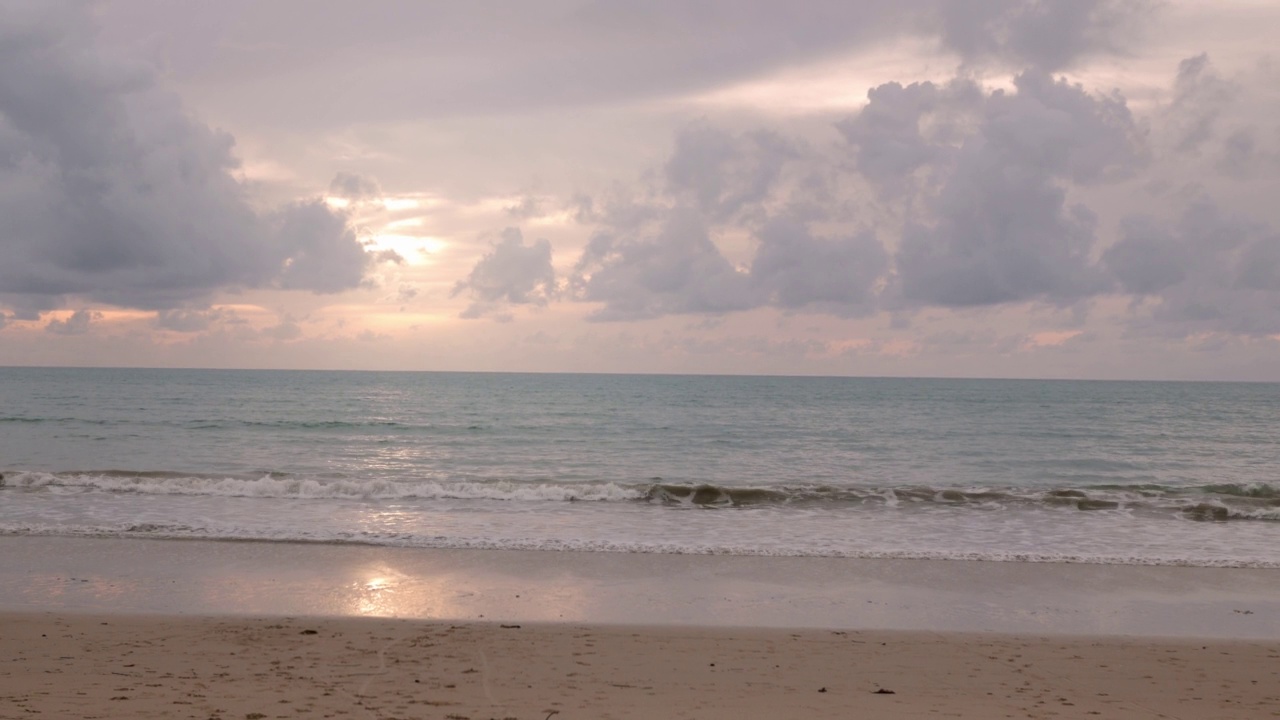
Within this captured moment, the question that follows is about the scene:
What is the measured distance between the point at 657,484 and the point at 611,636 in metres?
13.8

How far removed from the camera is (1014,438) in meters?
44.5

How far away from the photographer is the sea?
54.0ft

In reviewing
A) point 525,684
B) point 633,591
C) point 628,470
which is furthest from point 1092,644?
point 628,470

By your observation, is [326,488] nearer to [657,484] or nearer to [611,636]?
[657,484]

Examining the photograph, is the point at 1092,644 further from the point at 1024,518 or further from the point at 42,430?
the point at 42,430

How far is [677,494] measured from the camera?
75.2 feet

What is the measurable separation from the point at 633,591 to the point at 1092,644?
5.94 metres

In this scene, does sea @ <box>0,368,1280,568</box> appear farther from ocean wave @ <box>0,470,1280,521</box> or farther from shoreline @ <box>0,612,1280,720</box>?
shoreline @ <box>0,612,1280,720</box>

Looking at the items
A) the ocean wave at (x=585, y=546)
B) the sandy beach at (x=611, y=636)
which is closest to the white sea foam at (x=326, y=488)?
the ocean wave at (x=585, y=546)

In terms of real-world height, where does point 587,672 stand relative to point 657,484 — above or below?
above

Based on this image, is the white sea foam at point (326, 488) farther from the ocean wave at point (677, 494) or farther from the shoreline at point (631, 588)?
the shoreline at point (631, 588)

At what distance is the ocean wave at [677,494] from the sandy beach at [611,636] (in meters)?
7.44

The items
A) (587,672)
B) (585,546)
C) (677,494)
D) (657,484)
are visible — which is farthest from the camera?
(657,484)

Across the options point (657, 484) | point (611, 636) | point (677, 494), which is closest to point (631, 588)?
point (611, 636)
